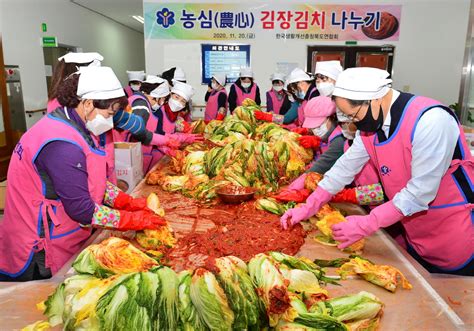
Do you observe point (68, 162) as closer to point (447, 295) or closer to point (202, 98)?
point (447, 295)

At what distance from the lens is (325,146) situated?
340 cm

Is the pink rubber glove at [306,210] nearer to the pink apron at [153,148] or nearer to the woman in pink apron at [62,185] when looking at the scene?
the woman in pink apron at [62,185]

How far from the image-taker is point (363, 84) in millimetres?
1911

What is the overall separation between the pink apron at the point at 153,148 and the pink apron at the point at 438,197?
2.64 metres

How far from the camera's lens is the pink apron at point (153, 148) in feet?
14.0

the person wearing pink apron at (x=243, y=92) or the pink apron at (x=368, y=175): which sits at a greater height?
the person wearing pink apron at (x=243, y=92)

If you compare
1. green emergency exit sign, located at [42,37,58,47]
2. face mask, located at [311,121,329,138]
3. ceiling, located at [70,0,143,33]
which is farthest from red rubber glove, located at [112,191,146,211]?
ceiling, located at [70,0,143,33]

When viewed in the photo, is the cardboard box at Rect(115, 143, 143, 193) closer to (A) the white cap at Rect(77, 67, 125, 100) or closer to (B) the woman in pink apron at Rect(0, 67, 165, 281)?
(B) the woman in pink apron at Rect(0, 67, 165, 281)

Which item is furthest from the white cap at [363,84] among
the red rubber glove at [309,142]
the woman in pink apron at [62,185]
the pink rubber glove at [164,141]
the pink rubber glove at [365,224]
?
the pink rubber glove at [164,141]

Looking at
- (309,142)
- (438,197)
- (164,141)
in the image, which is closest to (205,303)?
(438,197)

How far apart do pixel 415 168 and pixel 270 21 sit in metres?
7.82

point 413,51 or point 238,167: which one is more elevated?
point 413,51

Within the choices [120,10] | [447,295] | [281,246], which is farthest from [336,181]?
[120,10]

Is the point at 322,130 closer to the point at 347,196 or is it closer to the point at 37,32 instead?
the point at 347,196
